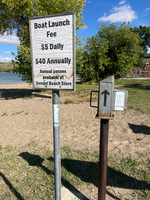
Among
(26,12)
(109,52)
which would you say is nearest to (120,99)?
(26,12)

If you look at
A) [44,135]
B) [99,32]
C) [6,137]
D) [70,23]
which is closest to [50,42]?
[70,23]

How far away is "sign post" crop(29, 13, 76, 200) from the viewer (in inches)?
62.2

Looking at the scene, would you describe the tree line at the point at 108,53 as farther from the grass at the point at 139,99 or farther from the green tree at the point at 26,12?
the green tree at the point at 26,12

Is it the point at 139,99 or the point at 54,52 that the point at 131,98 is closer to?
the point at 139,99

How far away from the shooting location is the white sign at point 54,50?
1579mm

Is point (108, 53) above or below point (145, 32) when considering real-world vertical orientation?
below

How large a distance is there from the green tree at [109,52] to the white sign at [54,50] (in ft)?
63.5

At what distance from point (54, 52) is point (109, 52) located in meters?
21.7

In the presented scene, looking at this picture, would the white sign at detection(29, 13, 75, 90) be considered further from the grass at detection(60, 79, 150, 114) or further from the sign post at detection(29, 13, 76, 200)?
the grass at detection(60, 79, 150, 114)

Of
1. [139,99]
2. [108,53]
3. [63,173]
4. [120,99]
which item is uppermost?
[108,53]

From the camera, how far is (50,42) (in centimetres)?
163

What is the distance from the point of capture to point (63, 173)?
2.87 meters

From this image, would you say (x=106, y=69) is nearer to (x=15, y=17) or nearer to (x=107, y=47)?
(x=107, y=47)

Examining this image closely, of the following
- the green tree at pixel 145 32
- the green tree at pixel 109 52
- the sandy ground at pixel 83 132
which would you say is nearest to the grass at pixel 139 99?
the sandy ground at pixel 83 132
